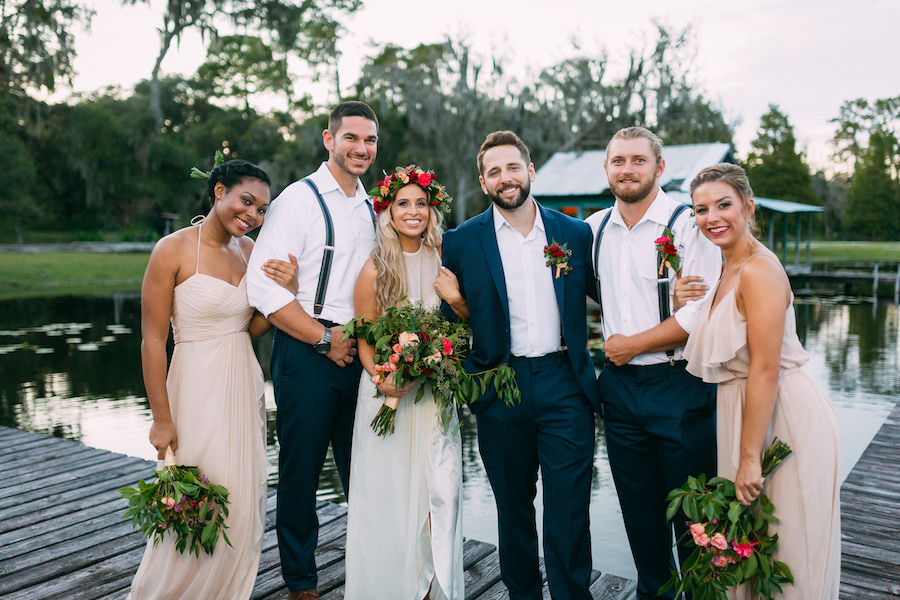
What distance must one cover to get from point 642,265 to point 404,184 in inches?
50.7

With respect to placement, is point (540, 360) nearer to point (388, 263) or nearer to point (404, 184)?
point (388, 263)

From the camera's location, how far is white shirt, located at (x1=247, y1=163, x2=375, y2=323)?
149 inches

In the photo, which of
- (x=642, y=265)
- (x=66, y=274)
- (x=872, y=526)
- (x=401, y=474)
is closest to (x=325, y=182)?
(x=401, y=474)

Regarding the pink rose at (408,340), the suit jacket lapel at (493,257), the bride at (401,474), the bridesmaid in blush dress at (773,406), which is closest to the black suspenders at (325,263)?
the bride at (401,474)

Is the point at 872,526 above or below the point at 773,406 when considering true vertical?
below

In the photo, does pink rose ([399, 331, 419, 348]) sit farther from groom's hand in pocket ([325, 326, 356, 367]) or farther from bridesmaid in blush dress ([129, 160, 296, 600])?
bridesmaid in blush dress ([129, 160, 296, 600])

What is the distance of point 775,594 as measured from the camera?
295cm

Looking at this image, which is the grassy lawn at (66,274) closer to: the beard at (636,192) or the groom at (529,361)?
the groom at (529,361)

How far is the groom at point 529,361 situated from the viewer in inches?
139

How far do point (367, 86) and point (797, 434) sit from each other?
3741 centimetres

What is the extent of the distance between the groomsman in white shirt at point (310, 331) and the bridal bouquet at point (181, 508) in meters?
0.41

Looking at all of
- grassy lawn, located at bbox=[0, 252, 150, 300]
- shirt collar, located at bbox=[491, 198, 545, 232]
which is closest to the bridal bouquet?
shirt collar, located at bbox=[491, 198, 545, 232]

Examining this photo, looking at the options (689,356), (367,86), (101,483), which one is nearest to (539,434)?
(689,356)

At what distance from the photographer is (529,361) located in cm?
357
